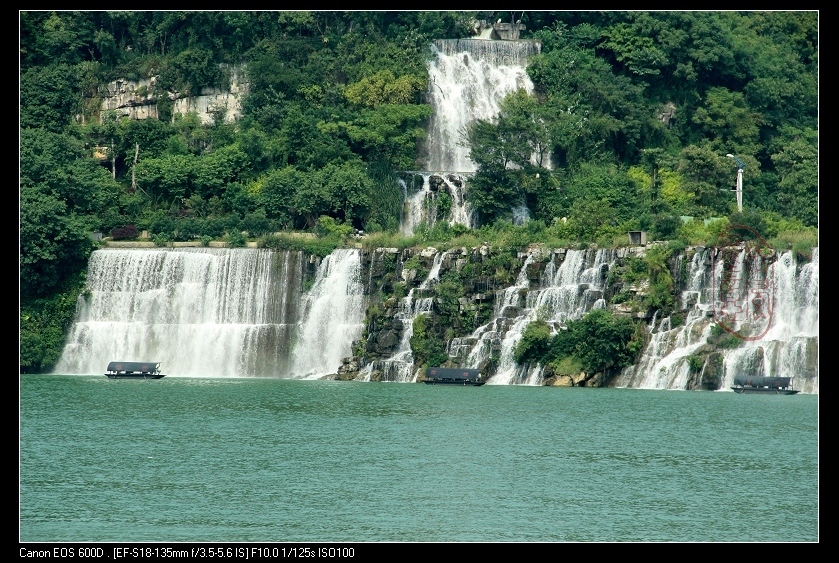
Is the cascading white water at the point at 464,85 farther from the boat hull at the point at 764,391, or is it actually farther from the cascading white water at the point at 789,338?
the boat hull at the point at 764,391

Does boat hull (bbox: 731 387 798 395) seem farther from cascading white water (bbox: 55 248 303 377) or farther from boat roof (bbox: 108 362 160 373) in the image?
boat roof (bbox: 108 362 160 373)

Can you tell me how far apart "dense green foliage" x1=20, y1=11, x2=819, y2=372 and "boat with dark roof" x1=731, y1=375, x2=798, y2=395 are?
12.1 m

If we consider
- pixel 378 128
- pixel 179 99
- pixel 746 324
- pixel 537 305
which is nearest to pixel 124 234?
pixel 179 99

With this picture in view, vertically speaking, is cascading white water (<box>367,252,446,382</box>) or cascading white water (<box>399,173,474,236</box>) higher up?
cascading white water (<box>399,173,474,236</box>)

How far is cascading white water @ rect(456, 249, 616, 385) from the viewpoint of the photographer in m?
66.5

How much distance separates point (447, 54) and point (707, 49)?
42.2 feet

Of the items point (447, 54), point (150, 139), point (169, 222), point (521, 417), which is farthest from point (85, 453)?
point (447, 54)

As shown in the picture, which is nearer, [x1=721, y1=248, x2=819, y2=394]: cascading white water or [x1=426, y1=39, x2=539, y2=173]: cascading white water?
[x1=721, y1=248, x2=819, y2=394]: cascading white water

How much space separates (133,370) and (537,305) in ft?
53.2

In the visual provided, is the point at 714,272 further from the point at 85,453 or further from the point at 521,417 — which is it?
the point at 85,453

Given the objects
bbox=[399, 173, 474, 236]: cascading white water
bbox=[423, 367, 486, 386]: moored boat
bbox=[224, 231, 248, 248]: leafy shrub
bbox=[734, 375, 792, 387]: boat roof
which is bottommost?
bbox=[423, 367, 486, 386]: moored boat

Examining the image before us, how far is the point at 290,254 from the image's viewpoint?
72.8 metres
